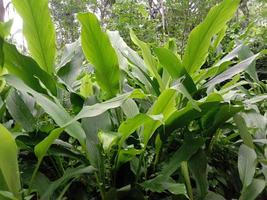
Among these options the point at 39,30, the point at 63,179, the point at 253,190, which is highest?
the point at 39,30

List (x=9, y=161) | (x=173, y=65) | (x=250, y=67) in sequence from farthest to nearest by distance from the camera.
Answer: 1. (x=250, y=67)
2. (x=173, y=65)
3. (x=9, y=161)

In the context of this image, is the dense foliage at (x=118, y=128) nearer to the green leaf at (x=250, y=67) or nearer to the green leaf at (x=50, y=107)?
the green leaf at (x=50, y=107)

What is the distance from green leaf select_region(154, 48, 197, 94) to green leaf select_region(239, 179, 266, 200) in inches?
10.5

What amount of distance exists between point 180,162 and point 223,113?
0.17 m

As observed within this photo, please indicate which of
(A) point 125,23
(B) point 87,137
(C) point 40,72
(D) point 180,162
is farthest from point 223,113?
(A) point 125,23

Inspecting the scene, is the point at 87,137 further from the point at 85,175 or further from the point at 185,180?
the point at 185,180

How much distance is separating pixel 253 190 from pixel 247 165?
0.06 meters

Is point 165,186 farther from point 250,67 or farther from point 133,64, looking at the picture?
point 250,67

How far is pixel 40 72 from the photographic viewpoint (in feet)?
2.63

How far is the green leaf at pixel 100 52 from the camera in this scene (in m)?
0.76

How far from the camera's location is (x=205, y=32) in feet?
2.72

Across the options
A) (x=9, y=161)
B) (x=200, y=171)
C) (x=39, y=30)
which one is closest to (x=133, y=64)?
(x=39, y=30)

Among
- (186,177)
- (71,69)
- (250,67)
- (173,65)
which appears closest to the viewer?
(186,177)

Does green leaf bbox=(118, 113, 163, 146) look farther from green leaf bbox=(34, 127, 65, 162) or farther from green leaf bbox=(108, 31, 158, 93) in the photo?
green leaf bbox=(108, 31, 158, 93)
